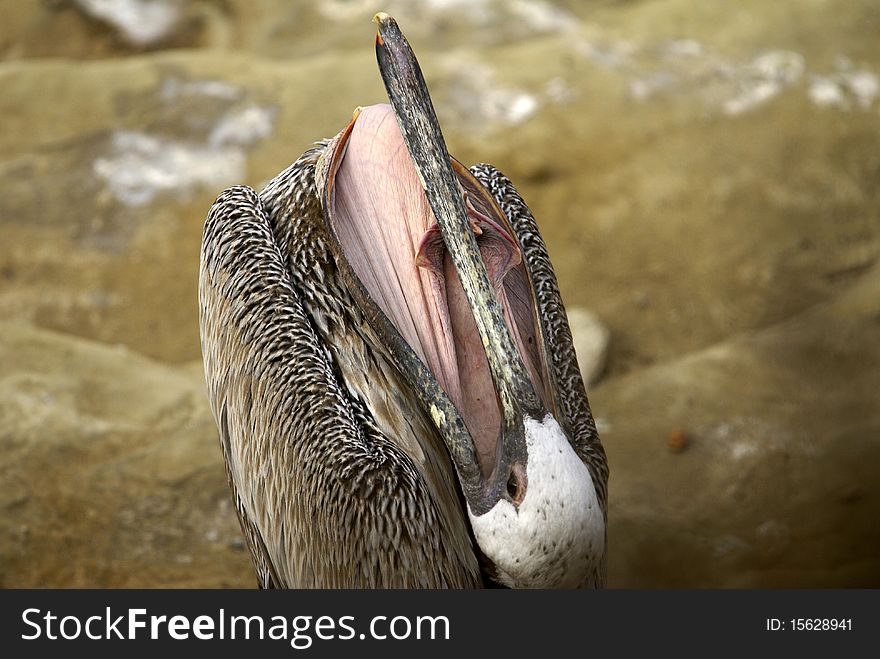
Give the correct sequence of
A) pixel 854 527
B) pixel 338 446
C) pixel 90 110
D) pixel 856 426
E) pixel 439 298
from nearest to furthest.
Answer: pixel 338 446
pixel 439 298
pixel 854 527
pixel 856 426
pixel 90 110

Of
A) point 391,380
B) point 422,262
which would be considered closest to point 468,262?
point 422,262

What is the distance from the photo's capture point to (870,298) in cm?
588

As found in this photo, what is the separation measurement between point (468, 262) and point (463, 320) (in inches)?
13.7

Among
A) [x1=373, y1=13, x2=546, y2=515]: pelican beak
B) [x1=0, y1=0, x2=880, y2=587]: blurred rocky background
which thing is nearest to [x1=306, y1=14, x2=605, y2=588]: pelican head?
Result: [x1=373, y1=13, x2=546, y2=515]: pelican beak

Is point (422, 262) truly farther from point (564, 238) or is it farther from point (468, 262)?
point (564, 238)

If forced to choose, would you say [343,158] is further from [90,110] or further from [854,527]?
[90,110]

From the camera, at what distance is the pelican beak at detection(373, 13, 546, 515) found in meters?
2.59

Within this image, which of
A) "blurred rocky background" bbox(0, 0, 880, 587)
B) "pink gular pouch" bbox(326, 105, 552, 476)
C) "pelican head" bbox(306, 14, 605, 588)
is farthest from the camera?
"blurred rocky background" bbox(0, 0, 880, 587)

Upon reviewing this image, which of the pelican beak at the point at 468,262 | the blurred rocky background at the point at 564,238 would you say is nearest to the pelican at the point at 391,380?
the pelican beak at the point at 468,262

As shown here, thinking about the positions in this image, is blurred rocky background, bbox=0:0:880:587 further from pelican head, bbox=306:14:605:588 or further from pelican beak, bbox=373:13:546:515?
pelican beak, bbox=373:13:546:515

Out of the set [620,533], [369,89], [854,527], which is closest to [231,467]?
[620,533]

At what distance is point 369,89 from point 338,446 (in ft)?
17.7

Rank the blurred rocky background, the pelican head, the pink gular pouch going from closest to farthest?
the pelican head
the pink gular pouch
the blurred rocky background

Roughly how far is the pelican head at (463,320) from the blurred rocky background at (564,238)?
2000 mm
